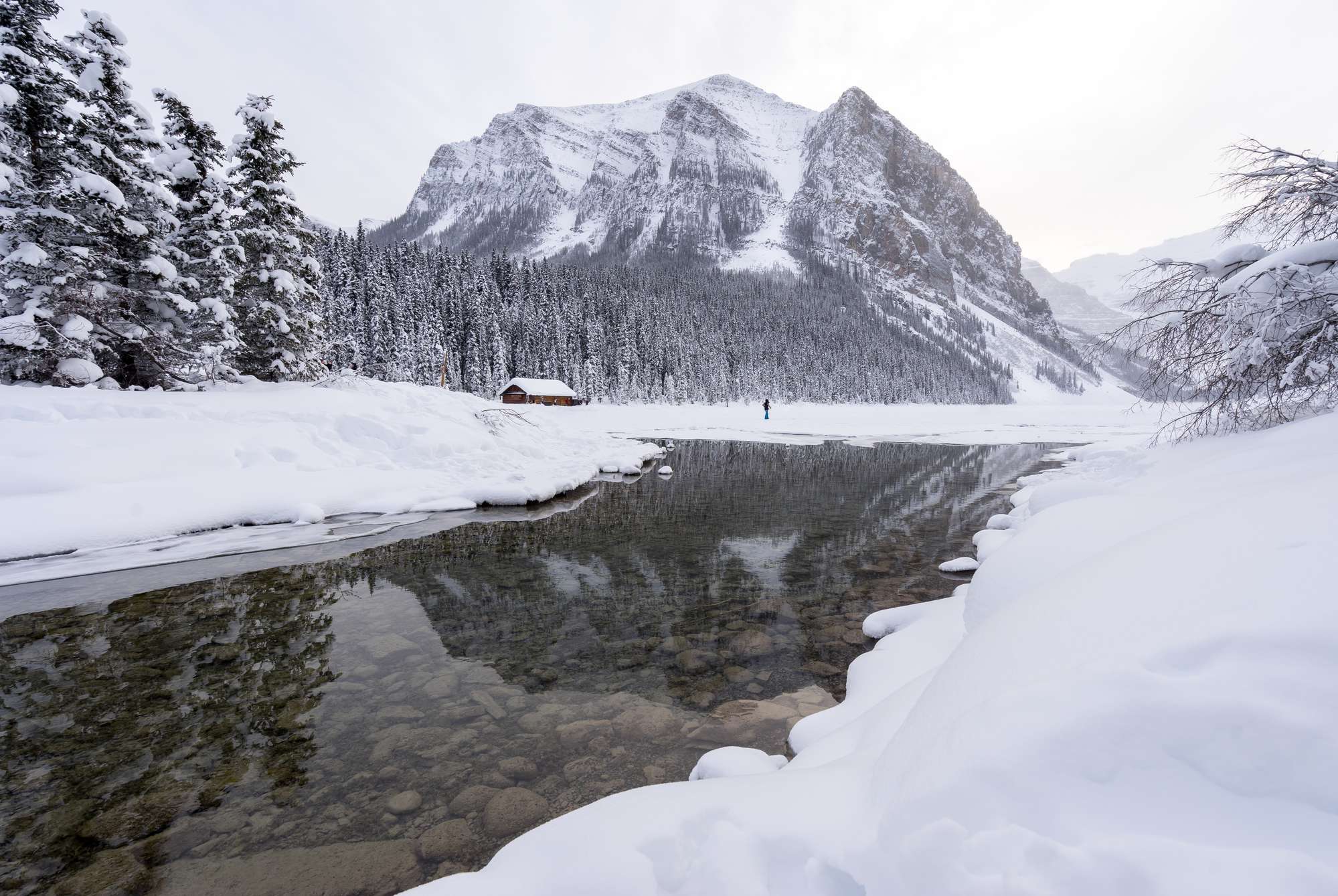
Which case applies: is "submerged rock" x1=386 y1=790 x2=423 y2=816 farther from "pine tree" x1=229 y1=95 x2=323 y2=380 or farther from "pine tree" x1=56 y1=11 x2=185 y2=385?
"pine tree" x1=229 y1=95 x2=323 y2=380

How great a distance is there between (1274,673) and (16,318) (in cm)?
1995

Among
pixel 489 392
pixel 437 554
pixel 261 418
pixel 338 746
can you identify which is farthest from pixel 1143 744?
pixel 489 392

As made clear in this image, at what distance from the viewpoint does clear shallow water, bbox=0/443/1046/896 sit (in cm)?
317

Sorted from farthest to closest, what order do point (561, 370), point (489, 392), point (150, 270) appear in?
1. point (561, 370)
2. point (489, 392)
3. point (150, 270)

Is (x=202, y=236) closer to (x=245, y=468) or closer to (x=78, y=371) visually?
(x=78, y=371)

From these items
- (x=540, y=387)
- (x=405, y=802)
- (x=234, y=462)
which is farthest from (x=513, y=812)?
(x=540, y=387)

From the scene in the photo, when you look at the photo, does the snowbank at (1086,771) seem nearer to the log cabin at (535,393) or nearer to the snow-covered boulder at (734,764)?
the snow-covered boulder at (734,764)

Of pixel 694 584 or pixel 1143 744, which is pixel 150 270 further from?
pixel 1143 744

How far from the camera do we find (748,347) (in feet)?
286

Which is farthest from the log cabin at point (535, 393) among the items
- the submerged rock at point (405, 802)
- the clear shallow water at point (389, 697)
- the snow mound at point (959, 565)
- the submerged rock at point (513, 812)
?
the submerged rock at point (513, 812)

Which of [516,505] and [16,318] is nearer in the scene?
[16,318]

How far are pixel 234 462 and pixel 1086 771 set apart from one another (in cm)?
1371

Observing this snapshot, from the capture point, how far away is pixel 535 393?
186 feet

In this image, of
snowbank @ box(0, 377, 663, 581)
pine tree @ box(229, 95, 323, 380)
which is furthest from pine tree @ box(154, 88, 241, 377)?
snowbank @ box(0, 377, 663, 581)
